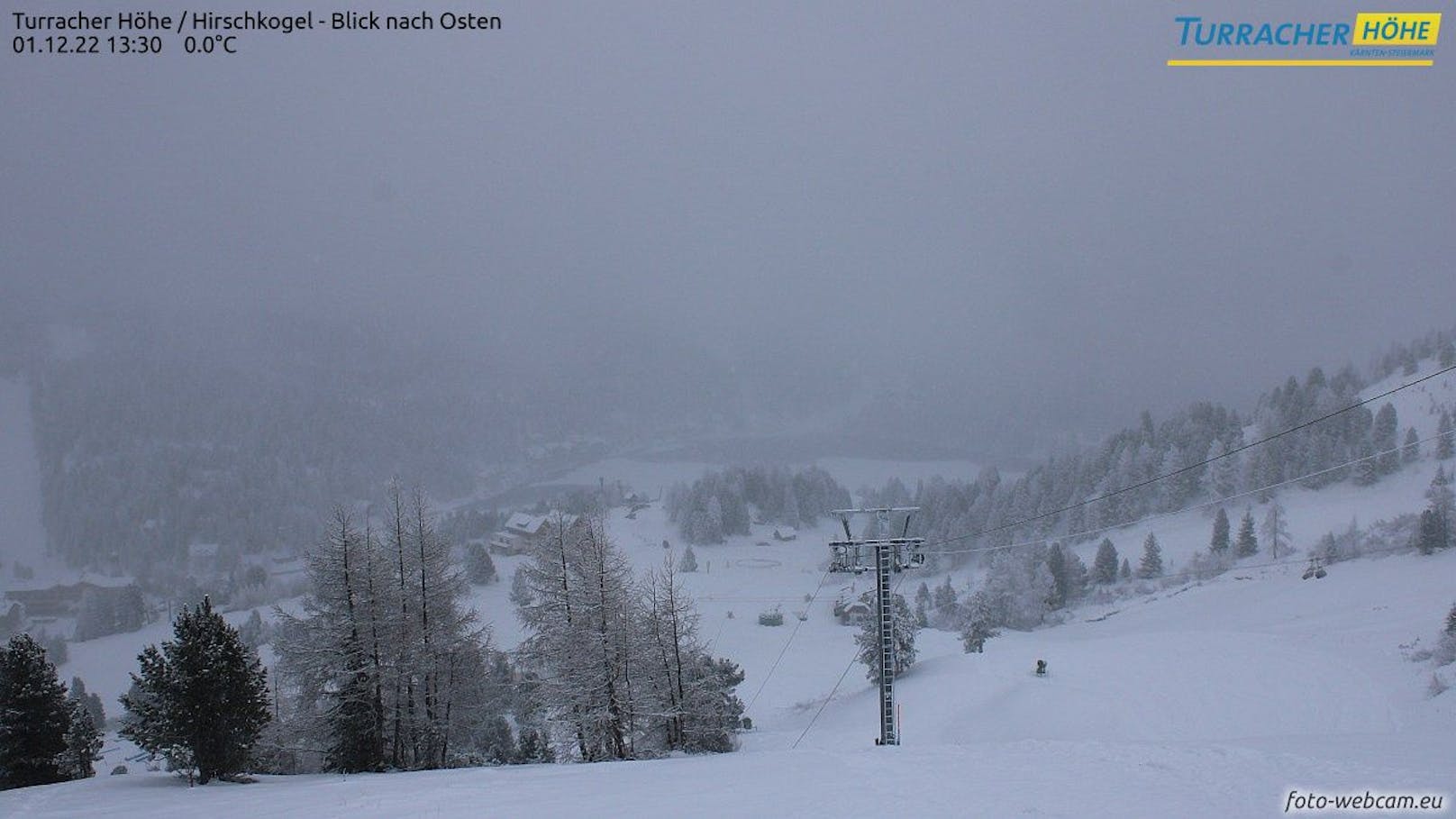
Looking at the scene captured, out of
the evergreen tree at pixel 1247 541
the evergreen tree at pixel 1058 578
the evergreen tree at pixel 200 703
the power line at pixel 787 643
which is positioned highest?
the evergreen tree at pixel 200 703

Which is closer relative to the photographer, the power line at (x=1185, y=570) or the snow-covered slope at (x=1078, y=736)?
the snow-covered slope at (x=1078, y=736)

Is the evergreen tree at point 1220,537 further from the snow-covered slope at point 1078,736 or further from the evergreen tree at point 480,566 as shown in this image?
the evergreen tree at point 480,566

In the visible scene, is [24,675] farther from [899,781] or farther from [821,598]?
[821,598]

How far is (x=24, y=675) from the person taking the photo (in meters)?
21.8


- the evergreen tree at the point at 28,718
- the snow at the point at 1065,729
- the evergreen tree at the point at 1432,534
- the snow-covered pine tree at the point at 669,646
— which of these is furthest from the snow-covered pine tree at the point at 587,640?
the evergreen tree at the point at 1432,534

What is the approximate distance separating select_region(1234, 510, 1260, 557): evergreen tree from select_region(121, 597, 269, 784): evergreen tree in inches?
3172

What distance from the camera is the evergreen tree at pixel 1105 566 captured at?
76625mm

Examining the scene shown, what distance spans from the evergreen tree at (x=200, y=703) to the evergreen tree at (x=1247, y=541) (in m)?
80.6

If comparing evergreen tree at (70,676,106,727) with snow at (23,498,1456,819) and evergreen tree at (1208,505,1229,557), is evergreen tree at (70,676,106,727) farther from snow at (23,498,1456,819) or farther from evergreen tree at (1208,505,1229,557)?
evergreen tree at (1208,505,1229,557)

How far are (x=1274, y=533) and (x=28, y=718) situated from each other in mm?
85391

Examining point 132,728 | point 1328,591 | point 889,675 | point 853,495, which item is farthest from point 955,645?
point 853,495

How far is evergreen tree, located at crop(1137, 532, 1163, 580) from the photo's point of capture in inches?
2970

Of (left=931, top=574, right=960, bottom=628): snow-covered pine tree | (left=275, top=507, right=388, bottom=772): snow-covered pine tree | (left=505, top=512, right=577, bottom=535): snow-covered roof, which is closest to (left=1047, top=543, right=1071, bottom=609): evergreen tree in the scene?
(left=931, top=574, right=960, bottom=628): snow-covered pine tree

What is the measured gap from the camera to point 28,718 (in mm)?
21531
